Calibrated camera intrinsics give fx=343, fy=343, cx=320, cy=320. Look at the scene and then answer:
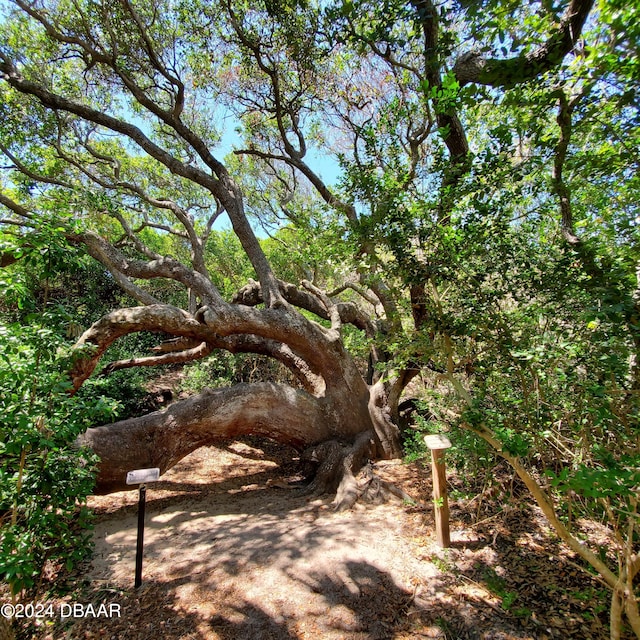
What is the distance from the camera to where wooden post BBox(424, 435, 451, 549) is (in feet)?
10.1

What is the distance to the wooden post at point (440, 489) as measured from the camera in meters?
3.09

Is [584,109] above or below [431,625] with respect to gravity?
above

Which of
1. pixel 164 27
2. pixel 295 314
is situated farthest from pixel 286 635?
pixel 164 27

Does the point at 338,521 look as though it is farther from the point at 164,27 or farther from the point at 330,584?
the point at 164,27

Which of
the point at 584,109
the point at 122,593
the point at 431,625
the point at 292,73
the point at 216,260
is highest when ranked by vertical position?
the point at 292,73

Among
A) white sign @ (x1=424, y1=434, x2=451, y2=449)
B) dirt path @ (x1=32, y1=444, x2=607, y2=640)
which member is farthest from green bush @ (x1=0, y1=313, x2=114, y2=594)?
white sign @ (x1=424, y1=434, x2=451, y2=449)

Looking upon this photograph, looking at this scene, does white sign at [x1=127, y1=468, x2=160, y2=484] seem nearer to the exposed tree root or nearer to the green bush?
the green bush

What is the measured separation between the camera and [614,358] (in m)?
1.85

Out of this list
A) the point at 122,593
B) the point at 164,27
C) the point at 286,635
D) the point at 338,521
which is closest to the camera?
the point at 286,635

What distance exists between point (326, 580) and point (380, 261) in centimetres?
270

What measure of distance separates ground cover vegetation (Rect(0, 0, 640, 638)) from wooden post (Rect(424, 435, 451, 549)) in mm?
211

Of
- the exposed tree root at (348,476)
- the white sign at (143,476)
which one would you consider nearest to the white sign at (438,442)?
the exposed tree root at (348,476)

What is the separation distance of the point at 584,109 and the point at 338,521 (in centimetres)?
427

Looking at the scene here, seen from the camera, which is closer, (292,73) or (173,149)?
(292,73)
